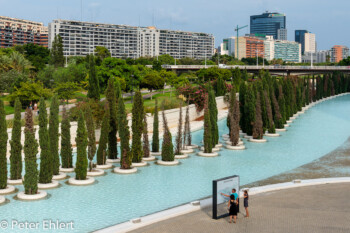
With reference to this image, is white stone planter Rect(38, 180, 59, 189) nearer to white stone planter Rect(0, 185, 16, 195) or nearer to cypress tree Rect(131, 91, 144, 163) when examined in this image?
white stone planter Rect(0, 185, 16, 195)

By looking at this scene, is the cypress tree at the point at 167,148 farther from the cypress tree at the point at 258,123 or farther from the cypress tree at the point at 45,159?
the cypress tree at the point at 258,123

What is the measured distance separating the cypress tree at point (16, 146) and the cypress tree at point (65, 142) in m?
2.85

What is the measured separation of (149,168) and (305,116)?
118 ft

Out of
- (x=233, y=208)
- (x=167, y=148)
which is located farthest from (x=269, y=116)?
(x=233, y=208)

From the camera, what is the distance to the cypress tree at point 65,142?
2338 cm

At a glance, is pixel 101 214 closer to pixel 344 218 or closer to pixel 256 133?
pixel 344 218

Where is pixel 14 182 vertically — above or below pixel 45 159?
below

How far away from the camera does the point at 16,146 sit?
20781 mm

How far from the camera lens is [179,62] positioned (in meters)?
186

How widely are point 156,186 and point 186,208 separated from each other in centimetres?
502

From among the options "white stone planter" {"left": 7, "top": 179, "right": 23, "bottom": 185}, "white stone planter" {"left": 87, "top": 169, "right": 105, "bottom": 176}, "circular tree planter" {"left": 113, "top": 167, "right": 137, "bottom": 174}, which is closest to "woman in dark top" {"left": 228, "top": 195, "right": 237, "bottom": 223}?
"circular tree planter" {"left": 113, "top": 167, "right": 137, "bottom": 174}

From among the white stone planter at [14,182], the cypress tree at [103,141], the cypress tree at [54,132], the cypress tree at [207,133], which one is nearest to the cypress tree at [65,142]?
the cypress tree at [54,132]

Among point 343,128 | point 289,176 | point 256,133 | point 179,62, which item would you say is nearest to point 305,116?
point 343,128

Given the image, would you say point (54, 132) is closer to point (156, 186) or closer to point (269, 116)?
point (156, 186)
